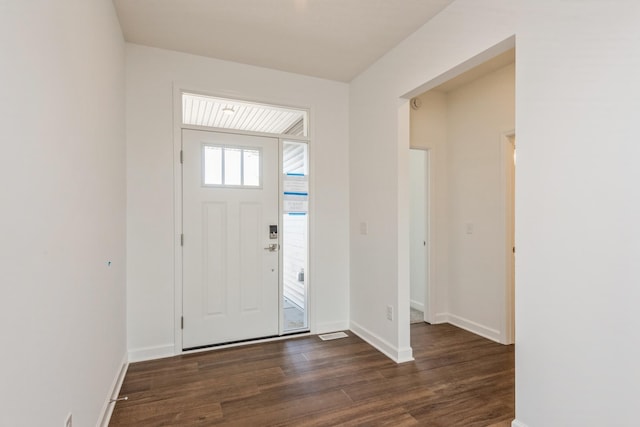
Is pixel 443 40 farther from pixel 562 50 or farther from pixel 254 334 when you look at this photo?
pixel 254 334

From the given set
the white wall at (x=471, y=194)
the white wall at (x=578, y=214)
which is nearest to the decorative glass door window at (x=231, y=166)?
the white wall at (x=471, y=194)

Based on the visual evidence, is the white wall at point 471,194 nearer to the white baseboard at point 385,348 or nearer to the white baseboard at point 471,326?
the white baseboard at point 471,326

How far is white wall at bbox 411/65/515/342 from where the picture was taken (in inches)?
133

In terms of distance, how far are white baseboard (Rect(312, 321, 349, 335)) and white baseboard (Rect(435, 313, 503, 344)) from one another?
1142 mm

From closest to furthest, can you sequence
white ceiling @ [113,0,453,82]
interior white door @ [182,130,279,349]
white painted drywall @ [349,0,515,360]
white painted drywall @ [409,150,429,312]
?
white painted drywall @ [349,0,515,360] < white ceiling @ [113,0,453,82] < interior white door @ [182,130,279,349] < white painted drywall @ [409,150,429,312]

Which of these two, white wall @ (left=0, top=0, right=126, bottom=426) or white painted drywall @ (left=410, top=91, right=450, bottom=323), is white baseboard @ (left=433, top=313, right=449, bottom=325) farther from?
white wall @ (left=0, top=0, right=126, bottom=426)

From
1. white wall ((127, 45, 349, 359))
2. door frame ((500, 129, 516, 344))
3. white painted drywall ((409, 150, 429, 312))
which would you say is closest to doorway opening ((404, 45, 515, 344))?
door frame ((500, 129, 516, 344))

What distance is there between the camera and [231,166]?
3.27 meters

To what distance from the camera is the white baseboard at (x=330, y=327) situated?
360 cm

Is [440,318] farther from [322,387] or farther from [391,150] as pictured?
[391,150]

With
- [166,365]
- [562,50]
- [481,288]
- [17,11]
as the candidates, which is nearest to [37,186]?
[17,11]

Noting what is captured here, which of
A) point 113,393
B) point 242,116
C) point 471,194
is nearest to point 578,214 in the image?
point 471,194

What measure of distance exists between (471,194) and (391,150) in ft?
4.19

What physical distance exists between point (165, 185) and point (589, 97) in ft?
9.90
